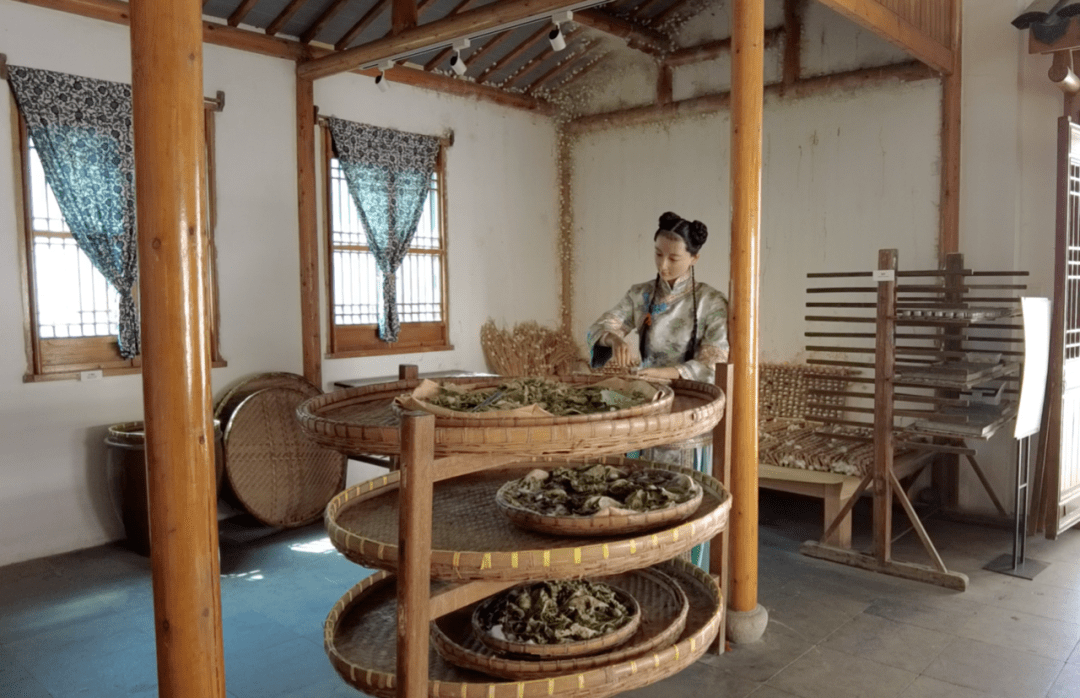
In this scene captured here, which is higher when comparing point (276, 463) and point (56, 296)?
point (56, 296)

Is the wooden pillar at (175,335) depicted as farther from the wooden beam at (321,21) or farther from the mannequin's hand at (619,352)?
the wooden beam at (321,21)

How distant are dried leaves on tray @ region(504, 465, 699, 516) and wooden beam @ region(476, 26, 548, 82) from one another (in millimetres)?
5102

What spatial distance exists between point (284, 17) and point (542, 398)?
4391 millimetres

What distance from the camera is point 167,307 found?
1649mm

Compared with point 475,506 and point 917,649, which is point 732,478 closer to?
point 917,649

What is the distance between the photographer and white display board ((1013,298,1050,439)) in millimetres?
4051

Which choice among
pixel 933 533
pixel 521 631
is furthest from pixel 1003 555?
pixel 521 631

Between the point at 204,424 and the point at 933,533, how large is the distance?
4.58 meters

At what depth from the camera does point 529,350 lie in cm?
729

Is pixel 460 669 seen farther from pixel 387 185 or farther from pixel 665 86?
pixel 665 86

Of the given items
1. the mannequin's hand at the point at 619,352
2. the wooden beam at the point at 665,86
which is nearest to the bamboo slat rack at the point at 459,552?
the mannequin's hand at the point at 619,352

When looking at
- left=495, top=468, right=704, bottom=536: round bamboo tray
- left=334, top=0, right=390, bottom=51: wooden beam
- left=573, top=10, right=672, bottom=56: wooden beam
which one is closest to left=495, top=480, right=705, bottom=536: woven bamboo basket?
left=495, top=468, right=704, bottom=536: round bamboo tray

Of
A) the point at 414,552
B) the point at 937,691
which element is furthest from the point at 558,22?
the point at 414,552

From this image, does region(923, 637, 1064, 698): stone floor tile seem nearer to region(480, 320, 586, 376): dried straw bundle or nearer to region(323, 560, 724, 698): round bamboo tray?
region(323, 560, 724, 698): round bamboo tray
